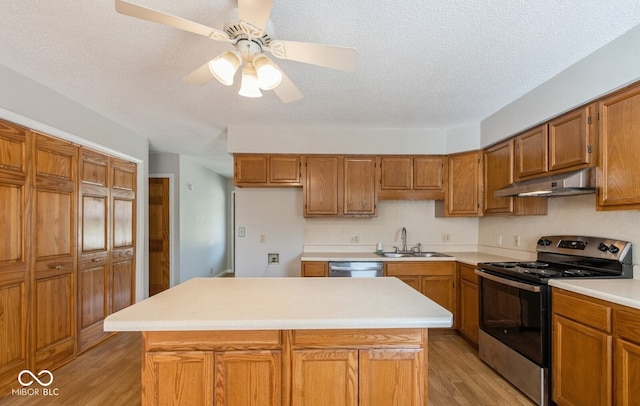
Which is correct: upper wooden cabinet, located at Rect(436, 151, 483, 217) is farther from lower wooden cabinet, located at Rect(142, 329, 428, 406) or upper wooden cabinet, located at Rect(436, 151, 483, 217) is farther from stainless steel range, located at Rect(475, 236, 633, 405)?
lower wooden cabinet, located at Rect(142, 329, 428, 406)

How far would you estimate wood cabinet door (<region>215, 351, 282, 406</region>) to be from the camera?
4.45 feet

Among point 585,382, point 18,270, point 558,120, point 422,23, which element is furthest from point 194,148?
point 585,382

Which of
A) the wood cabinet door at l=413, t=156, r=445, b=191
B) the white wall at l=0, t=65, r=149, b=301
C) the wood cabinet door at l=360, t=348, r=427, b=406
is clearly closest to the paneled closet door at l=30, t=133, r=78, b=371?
the white wall at l=0, t=65, r=149, b=301

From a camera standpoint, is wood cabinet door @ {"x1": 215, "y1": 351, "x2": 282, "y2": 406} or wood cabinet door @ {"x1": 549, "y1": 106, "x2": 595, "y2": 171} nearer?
wood cabinet door @ {"x1": 215, "y1": 351, "x2": 282, "y2": 406}

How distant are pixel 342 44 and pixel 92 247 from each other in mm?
3059

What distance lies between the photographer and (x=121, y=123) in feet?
11.0

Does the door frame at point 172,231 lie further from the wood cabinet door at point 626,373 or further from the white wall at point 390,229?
the wood cabinet door at point 626,373

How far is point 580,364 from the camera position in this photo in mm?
1779

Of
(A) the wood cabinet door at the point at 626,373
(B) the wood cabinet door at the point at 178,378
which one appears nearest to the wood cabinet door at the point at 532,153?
(A) the wood cabinet door at the point at 626,373

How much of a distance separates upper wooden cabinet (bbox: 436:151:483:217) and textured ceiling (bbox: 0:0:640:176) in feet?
1.81

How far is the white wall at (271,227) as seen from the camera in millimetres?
3912

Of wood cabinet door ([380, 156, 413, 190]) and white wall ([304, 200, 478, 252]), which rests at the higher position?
wood cabinet door ([380, 156, 413, 190])

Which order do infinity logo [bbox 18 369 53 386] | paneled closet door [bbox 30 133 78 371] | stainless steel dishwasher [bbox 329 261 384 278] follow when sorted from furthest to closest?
stainless steel dishwasher [bbox 329 261 384 278]
paneled closet door [bbox 30 133 78 371]
infinity logo [bbox 18 369 53 386]

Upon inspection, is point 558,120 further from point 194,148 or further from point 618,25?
point 194,148
